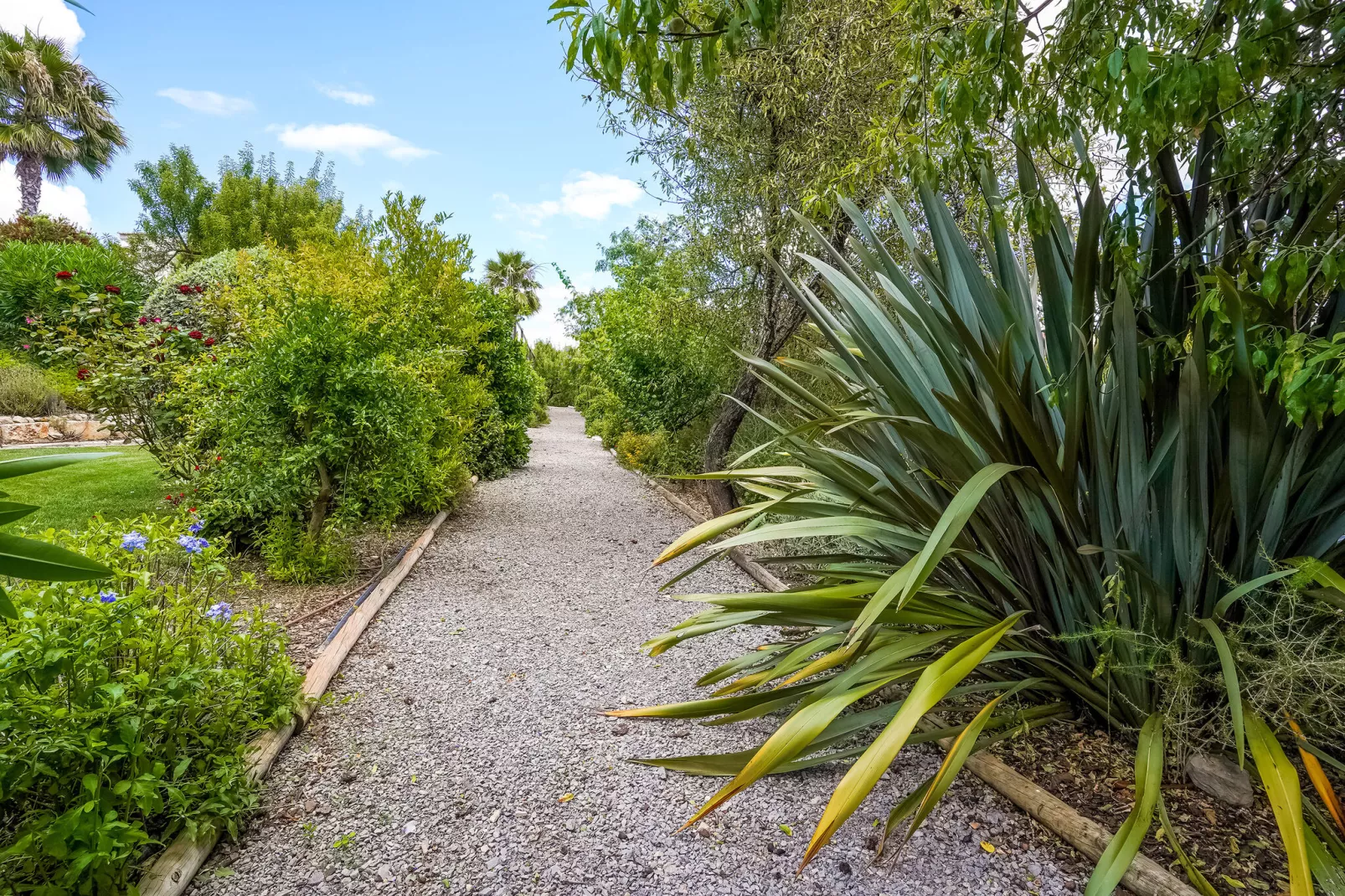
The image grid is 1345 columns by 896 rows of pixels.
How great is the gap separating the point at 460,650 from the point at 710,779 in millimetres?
1604

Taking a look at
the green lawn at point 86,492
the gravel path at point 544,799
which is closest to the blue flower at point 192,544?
the gravel path at point 544,799

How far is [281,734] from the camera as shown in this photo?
216 cm

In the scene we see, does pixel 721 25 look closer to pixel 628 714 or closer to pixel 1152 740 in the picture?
pixel 628 714

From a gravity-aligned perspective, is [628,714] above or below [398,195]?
below

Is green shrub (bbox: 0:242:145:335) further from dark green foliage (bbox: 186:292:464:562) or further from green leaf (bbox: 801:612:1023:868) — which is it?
green leaf (bbox: 801:612:1023:868)

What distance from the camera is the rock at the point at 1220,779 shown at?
1621 mm

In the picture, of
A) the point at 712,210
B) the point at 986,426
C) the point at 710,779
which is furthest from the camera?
the point at 712,210

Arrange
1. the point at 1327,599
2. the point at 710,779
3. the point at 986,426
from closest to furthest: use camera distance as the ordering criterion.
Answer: the point at 1327,599 → the point at 986,426 → the point at 710,779

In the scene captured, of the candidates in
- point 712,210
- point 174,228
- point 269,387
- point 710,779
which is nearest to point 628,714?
point 710,779

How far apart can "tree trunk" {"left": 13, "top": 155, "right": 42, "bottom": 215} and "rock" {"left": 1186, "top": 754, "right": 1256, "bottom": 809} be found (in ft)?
85.6

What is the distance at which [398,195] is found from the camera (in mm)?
6055

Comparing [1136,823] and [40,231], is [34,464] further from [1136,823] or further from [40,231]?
[40,231]

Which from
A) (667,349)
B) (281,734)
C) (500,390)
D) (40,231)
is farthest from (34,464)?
(40,231)

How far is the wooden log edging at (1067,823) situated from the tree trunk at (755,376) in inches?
116
